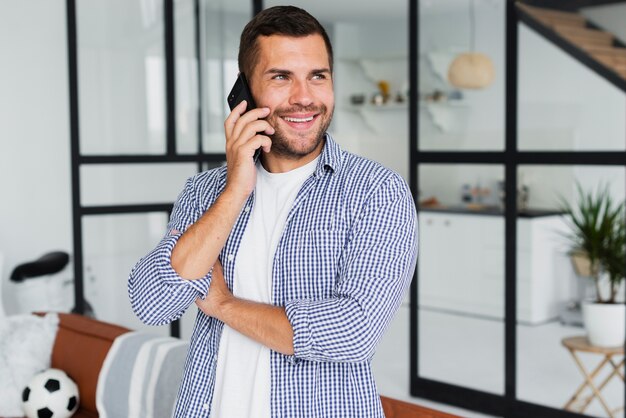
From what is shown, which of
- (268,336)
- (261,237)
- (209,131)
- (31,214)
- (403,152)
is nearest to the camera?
(268,336)

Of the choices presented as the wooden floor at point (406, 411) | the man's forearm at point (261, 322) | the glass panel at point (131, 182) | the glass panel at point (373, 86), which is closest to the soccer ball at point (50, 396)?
the wooden floor at point (406, 411)

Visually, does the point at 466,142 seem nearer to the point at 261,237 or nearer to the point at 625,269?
the point at 625,269

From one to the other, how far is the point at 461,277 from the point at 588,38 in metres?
1.39

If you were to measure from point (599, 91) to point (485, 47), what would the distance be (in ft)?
2.18

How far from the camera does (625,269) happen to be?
11.6ft

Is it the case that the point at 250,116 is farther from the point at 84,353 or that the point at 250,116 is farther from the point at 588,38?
the point at 588,38

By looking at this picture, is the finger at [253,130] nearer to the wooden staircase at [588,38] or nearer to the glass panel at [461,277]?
the wooden staircase at [588,38]

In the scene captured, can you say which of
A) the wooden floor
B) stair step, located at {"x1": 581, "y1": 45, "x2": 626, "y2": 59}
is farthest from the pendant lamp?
the wooden floor

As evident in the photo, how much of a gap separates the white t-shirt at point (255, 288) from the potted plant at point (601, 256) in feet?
7.84

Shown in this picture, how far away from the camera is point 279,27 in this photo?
1479 mm

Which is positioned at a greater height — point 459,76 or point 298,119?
point 459,76

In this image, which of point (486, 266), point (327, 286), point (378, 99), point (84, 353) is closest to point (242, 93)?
point (327, 286)

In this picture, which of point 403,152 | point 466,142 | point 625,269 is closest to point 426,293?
point 466,142

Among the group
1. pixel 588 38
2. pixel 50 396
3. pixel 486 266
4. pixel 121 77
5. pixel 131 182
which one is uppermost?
pixel 588 38
